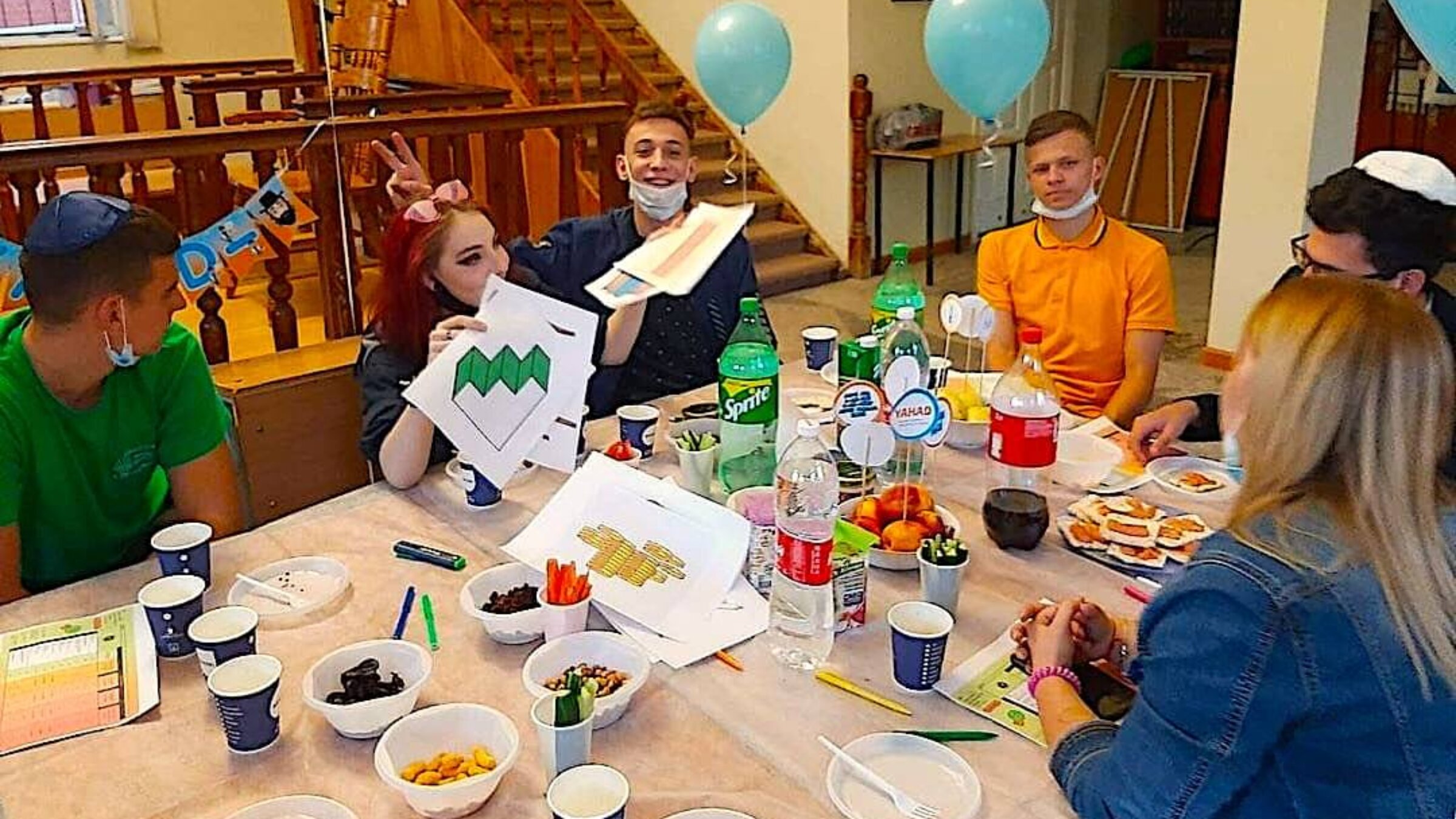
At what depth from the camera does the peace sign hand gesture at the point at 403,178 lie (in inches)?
99.0

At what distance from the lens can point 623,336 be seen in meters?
2.44

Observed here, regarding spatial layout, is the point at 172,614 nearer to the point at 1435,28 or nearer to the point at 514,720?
the point at 514,720

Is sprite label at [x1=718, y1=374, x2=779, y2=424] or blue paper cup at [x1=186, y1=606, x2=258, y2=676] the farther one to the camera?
sprite label at [x1=718, y1=374, x2=779, y2=424]

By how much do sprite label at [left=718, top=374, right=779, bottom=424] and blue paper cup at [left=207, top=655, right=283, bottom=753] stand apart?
800 millimetres

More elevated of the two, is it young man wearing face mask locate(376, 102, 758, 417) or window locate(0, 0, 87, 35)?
window locate(0, 0, 87, 35)

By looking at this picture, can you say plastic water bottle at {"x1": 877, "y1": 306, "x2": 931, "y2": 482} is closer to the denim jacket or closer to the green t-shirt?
the denim jacket

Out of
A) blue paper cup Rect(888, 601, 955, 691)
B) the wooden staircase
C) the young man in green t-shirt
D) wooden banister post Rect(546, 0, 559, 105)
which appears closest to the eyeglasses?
blue paper cup Rect(888, 601, 955, 691)

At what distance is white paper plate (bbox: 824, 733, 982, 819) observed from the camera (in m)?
1.13

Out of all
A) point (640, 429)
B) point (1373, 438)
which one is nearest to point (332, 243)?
point (640, 429)

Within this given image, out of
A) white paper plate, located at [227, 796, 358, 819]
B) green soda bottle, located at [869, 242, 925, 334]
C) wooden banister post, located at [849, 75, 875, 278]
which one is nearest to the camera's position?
white paper plate, located at [227, 796, 358, 819]

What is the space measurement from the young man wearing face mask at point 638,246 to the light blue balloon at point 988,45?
77 cm

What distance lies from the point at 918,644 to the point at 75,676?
1.02m

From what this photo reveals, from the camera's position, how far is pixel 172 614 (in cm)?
140

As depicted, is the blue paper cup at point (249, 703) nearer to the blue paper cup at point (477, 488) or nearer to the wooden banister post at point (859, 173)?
the blue paper cup at point (477, 488)
